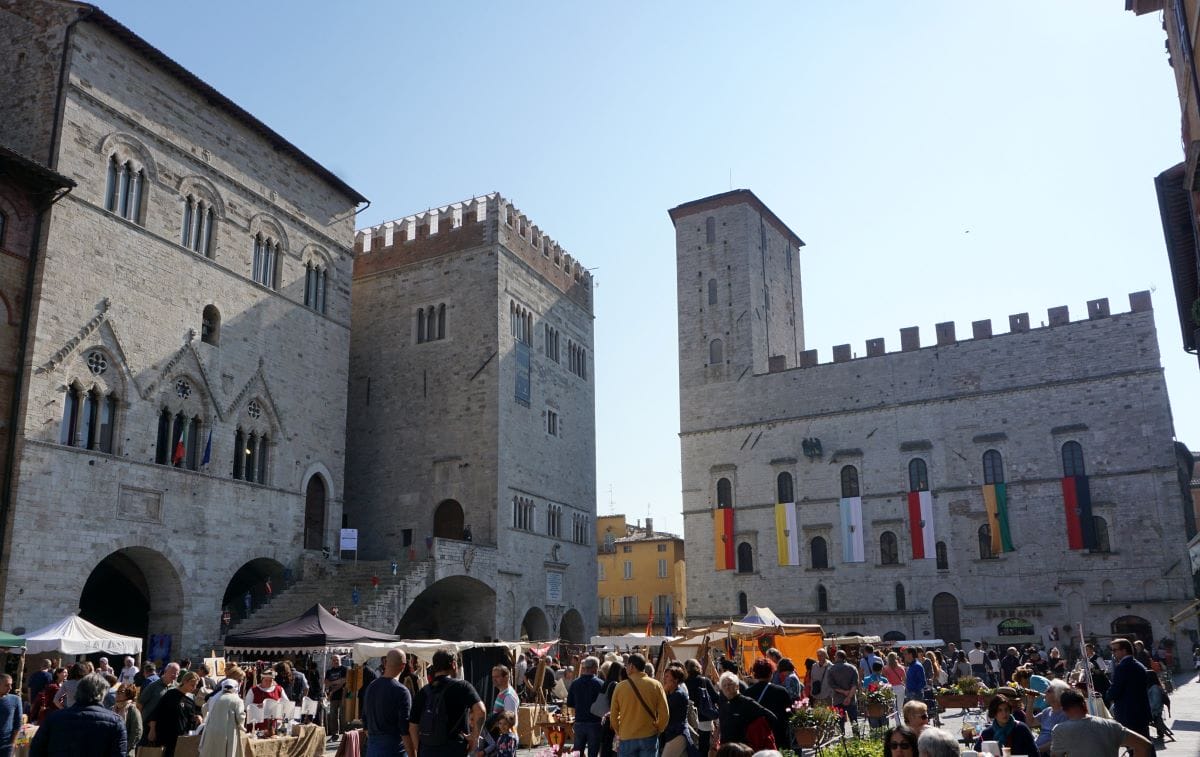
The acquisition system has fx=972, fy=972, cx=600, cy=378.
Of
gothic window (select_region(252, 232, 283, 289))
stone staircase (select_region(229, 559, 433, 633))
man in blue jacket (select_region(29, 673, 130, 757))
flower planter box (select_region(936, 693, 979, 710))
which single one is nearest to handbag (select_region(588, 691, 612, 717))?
man in blue jacket (select_region(29, 673, 130, 757))

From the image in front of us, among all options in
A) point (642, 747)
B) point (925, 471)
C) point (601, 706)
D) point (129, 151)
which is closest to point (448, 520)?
point (129, 151)

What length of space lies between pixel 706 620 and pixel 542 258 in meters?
16.8

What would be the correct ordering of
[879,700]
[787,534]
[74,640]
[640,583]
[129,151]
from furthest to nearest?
[640,583], [787,534], [129,151], [74,640], [879,700]

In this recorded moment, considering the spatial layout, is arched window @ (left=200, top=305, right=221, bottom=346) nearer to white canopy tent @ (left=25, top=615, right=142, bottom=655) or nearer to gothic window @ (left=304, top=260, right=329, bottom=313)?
gothic window @ (left=304, top=260, right=329, bottom=313)

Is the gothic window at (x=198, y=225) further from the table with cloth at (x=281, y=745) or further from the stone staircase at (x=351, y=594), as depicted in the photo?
the table with cloth at (x=281, y=745)

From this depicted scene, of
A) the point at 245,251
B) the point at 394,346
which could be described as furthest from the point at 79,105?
the point at 394,346

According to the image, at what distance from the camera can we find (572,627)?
35281 mm

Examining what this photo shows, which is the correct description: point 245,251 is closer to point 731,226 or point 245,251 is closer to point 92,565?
point 92,565

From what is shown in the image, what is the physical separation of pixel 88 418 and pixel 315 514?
7.79 metres

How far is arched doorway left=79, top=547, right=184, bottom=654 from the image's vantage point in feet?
70.5

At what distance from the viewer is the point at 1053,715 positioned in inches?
306

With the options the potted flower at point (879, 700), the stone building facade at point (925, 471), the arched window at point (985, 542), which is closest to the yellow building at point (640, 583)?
the stone building facade at point (925, 471)

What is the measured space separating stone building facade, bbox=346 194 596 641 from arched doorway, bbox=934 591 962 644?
1317 cm

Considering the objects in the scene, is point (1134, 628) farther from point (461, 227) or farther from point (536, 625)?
point (461, 227)
